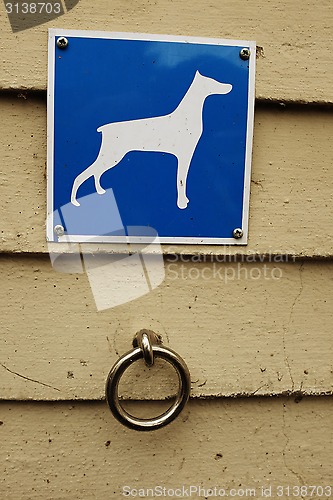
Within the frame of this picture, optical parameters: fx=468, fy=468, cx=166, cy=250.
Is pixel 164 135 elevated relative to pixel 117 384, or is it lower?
elevated

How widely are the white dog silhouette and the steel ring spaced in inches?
9.9

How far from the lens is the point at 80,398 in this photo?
0.76m

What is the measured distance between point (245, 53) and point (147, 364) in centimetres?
50

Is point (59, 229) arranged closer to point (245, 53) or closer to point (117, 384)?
point (117, 384)

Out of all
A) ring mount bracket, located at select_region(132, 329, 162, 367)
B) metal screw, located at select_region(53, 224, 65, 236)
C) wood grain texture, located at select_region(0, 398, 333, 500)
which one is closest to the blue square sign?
metal screw, located at select_region(53, 224, 65, 236)

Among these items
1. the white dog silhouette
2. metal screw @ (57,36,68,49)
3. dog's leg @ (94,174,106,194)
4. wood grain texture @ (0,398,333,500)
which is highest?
metal screw @ (57,36,68,49)

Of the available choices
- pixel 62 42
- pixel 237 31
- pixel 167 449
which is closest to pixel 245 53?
pixel 237 31

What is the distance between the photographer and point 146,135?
726mm

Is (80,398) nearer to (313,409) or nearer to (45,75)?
(313,409)

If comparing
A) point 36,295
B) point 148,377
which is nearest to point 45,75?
point 36,295

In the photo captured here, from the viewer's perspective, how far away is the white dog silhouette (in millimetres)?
721

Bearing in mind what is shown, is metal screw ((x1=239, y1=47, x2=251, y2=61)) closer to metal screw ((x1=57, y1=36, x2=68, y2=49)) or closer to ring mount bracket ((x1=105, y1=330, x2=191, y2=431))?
metal screw ((x1=57, y1=36, x2=68, y2=49))

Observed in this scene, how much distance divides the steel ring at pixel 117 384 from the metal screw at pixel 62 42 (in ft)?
1.53

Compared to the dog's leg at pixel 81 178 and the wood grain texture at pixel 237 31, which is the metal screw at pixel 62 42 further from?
the dog's leg at pixel 81 178
